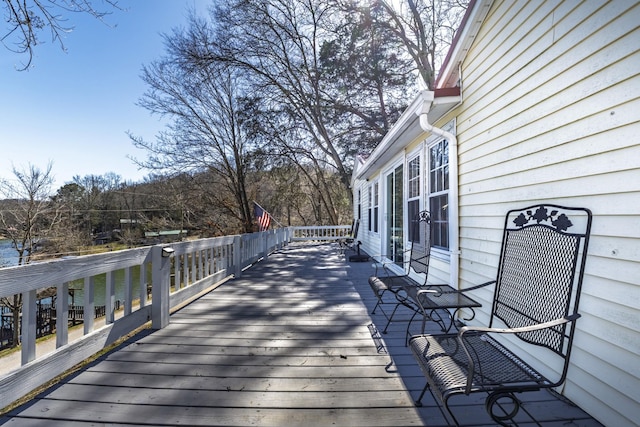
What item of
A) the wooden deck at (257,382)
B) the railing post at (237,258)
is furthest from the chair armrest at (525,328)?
the railing post at (237,258)

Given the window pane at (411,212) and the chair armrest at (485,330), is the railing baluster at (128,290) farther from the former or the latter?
the window pane at (411,212)

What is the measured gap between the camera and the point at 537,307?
178cm

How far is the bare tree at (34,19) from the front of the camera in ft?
7.38

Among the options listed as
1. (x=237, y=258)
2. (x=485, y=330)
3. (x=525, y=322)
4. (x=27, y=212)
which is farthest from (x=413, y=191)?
(x=27, y=212)

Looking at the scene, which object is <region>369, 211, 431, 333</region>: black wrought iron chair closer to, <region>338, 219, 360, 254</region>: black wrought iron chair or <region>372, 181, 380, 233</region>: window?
<region>372, 181, 380, 233</region>: window

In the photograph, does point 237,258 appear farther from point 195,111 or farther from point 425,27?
point 425,27

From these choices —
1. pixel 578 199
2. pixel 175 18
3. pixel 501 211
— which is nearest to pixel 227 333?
pixel 501 211

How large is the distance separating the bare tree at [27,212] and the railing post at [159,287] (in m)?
10.6

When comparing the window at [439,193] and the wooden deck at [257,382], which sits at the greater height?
the window at [439,193]

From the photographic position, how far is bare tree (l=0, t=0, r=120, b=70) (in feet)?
7.38

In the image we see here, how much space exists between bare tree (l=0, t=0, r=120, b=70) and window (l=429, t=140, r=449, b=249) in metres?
3.61

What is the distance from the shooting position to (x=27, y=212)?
10.3m

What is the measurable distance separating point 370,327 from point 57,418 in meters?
2.34

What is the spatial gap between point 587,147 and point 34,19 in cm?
397
